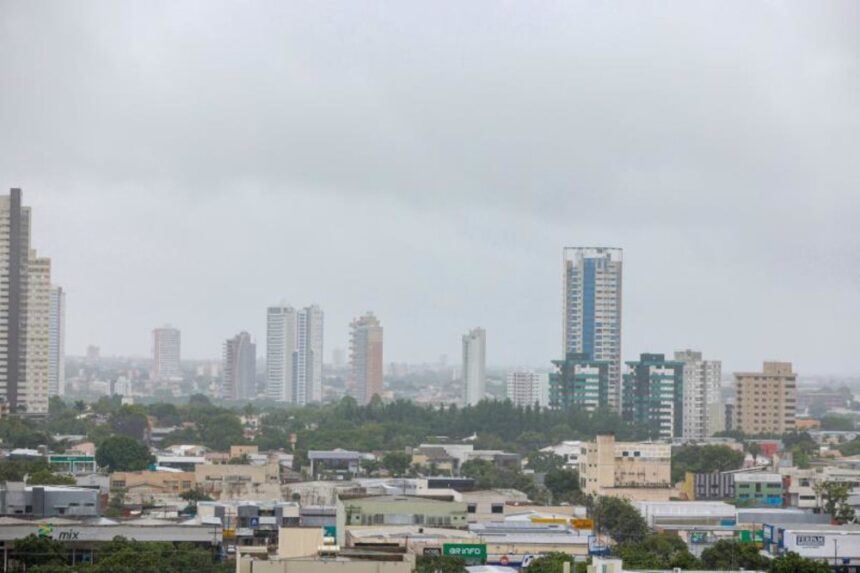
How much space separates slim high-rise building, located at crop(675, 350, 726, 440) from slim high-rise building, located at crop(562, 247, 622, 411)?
7041mm

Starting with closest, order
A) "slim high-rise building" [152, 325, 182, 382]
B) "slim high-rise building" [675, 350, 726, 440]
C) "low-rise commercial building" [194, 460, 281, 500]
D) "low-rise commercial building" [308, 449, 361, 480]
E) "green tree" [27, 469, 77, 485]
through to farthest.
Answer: "green tree" [27, 469, 77, 485], "low-rise commercial building" [194, 460, 281, 500], "low-rise commercial building" [308, 449, 361, 480], "slim high-rise building" [675, 350, 726, 440], "slim high-rise building" [152, 325, 182, 382]

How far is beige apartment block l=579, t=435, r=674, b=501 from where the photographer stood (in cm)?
5894

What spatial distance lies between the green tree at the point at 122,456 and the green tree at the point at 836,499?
17.6m

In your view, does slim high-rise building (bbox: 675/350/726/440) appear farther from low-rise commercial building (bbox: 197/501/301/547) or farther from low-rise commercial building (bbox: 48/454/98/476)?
low-rise commercial building (bbox: 197/501/301/547)

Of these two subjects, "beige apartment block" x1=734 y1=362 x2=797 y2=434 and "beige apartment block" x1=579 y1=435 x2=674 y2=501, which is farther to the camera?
"beige apartment block" x1=734 y1=362 x2=797 y2=434

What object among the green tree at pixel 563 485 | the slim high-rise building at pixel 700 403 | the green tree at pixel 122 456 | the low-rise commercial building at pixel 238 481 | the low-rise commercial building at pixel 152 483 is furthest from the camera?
the slim high-rise building at pixel 700 403

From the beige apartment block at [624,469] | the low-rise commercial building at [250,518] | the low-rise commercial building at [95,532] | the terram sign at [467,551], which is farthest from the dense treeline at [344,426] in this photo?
the terram sign at [467,551]

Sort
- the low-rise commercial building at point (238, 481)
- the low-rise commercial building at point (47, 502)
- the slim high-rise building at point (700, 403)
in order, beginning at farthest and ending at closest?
the slim high-rise building at point (700, 403), the low-rise commercial building at point (238, 481), the low-rise commercial building at point (47, 502)

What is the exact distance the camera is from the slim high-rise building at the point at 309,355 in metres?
156

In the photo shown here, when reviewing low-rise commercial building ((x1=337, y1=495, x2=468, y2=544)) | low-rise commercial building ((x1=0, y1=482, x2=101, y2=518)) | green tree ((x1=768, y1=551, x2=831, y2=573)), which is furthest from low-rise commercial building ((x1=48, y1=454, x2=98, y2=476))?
green tree ((x1=768, y1=551, x2=831, y2=573))

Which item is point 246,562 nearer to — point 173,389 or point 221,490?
point 221,490

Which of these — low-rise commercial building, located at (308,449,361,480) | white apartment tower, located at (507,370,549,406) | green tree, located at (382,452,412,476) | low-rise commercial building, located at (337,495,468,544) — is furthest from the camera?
white apartment tower, located at (507,370,549,406)

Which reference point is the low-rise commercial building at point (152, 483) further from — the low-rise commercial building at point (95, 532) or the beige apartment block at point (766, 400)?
the beige apartment block at point (766, 400)

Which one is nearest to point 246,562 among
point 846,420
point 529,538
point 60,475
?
point 529,538
